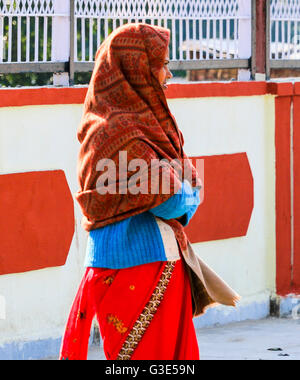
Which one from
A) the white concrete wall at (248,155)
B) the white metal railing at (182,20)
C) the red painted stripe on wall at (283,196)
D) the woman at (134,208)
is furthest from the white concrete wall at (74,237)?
the red painted stripe on wall at (283,196)

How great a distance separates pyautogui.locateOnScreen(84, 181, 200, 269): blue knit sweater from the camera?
360cm

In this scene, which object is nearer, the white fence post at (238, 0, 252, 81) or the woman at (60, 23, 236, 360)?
the woman at (60, 23, 236, 360)

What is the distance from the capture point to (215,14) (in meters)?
6.19

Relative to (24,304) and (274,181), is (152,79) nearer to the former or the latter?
(24,304)

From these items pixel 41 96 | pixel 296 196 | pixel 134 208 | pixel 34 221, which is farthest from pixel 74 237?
pixel 296 196

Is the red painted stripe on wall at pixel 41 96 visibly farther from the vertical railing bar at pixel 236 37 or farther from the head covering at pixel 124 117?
the vertical railing bar at pixel 236 37

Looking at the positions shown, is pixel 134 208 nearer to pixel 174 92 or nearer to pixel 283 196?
pixel 174 92

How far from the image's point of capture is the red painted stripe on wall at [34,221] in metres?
4.89

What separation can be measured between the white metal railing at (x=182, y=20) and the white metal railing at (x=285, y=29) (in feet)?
0.97

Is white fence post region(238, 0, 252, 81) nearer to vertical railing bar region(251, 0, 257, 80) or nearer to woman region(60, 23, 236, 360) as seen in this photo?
vertical railing bar region(251, 0, 257, 80)

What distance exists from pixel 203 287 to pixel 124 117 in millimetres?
781

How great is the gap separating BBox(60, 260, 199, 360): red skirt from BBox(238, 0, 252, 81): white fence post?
286 cm

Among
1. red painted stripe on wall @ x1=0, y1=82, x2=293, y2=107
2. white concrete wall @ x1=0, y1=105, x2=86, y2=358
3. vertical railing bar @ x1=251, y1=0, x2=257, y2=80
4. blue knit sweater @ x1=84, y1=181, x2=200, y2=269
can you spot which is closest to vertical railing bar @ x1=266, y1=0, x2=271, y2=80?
vertical railing bar @ x1=251, y1=0, x2=257, y2=80

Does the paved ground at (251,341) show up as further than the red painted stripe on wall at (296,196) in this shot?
No
